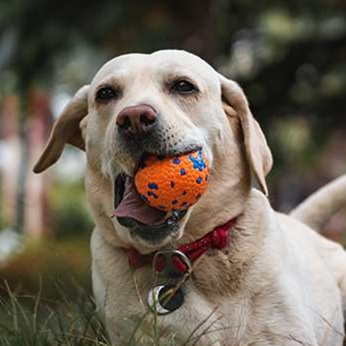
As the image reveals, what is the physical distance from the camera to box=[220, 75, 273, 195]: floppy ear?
4551 mm

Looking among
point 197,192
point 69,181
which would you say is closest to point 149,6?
point 197,192

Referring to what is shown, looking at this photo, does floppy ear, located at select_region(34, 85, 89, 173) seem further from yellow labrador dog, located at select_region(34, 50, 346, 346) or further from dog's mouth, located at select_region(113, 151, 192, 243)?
dog's mouth, located at select_region(113, 151, 192, 243)

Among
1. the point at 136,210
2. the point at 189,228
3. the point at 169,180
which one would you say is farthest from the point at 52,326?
the point at 169,180

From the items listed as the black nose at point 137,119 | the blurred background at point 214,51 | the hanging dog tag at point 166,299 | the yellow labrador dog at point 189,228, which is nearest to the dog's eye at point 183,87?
the yellow labrador dog at point 189,228

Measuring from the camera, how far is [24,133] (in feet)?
69.5

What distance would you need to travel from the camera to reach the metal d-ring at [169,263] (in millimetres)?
4387

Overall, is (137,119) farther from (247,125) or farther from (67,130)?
(67,130)

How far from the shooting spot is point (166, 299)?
4.32 meters

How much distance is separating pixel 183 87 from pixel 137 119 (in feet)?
1.54

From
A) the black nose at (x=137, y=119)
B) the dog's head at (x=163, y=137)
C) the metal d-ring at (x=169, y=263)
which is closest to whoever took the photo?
the black nose at (x=137, y=119)

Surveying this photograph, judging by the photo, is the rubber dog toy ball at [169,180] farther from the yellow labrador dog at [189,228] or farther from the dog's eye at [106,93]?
the dog's eye at [106,93]

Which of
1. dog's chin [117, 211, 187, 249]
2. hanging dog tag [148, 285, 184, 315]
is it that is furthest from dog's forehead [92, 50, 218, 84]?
hanging dog tag [148, 285, 184, 315]

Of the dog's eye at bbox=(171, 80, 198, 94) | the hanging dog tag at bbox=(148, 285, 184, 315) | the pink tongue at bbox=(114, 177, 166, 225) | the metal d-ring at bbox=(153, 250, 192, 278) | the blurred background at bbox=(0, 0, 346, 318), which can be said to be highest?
the dog's eye at bbox=(171, 80, 198, 94)

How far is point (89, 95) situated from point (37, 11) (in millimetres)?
6087
